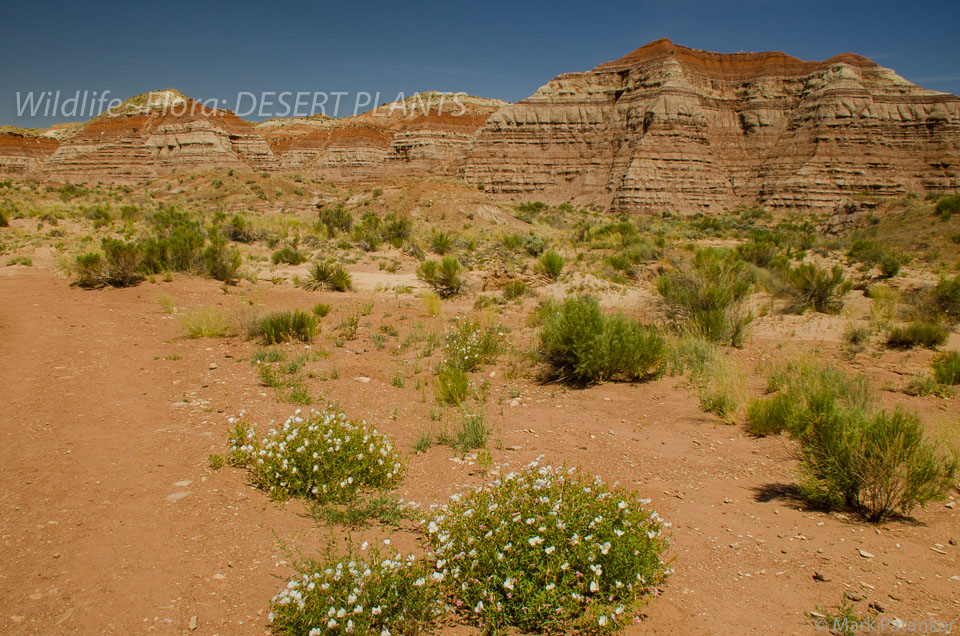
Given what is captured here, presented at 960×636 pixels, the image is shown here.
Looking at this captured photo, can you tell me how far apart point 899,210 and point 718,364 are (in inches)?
1104

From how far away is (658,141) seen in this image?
49.7 meters

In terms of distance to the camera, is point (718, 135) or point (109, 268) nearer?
point (109, 268)

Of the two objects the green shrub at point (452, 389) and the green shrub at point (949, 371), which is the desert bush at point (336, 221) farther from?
the green shrub at point (949, 371)

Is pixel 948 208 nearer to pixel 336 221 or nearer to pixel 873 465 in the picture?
pixel 873 465

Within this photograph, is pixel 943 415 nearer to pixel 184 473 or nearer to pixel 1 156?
pixel 184 473

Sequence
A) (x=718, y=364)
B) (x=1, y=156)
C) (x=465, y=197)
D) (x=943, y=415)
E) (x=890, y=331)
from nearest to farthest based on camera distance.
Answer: (x=943, y=415)
(x=718, y=364)
(x=890, y=331)
(x=465, y=197)
(x=1, y=156)

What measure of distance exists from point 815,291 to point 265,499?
475 inches

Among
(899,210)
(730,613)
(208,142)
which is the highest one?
(208,142)

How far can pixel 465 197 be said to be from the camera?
103 feet

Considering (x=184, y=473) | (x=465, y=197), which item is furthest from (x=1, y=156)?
(x=184, y=473)

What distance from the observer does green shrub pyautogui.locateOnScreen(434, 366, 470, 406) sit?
20.7 ft

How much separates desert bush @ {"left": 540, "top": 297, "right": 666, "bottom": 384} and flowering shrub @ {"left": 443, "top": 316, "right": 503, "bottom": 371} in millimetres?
853

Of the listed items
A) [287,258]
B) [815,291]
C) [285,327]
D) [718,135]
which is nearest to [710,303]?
[815,291]

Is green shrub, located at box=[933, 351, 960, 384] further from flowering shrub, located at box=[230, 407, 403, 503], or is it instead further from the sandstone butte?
the sandstone butte
